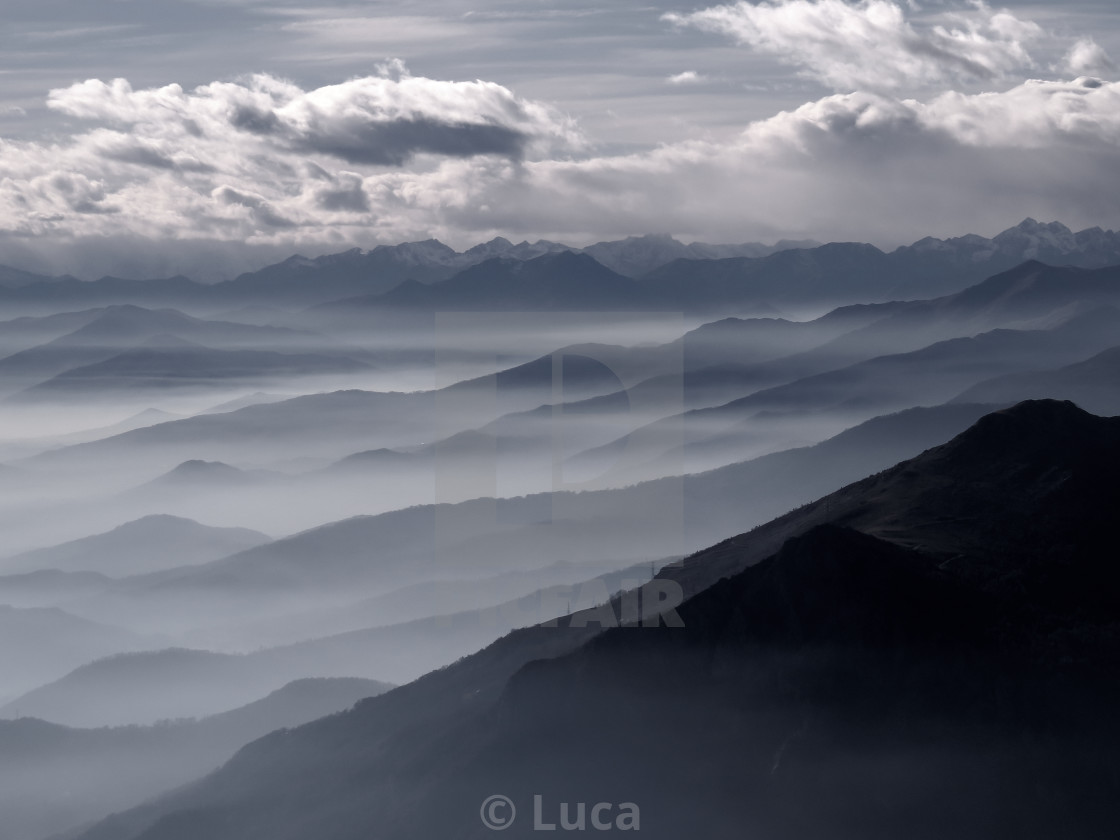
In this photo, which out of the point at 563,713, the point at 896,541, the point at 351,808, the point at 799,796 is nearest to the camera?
the point at 799,796

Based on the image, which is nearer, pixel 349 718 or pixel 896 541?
pixel 896 541

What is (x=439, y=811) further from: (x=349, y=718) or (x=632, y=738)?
(x=349, y=718)

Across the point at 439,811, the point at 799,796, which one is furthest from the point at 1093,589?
the point at 439,811

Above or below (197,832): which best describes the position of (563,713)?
above

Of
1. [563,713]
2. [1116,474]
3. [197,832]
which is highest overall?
[1116,474]

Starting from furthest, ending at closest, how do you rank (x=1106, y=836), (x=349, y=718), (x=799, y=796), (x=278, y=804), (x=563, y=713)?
(x=349, y=718) < (x=278, y=804) < (x=563, y=713) < (x=799, y=796) < (x=1106, y=836)

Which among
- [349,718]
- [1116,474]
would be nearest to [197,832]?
[349,718]

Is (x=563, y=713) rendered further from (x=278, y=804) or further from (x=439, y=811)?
(x=278, y=804)
